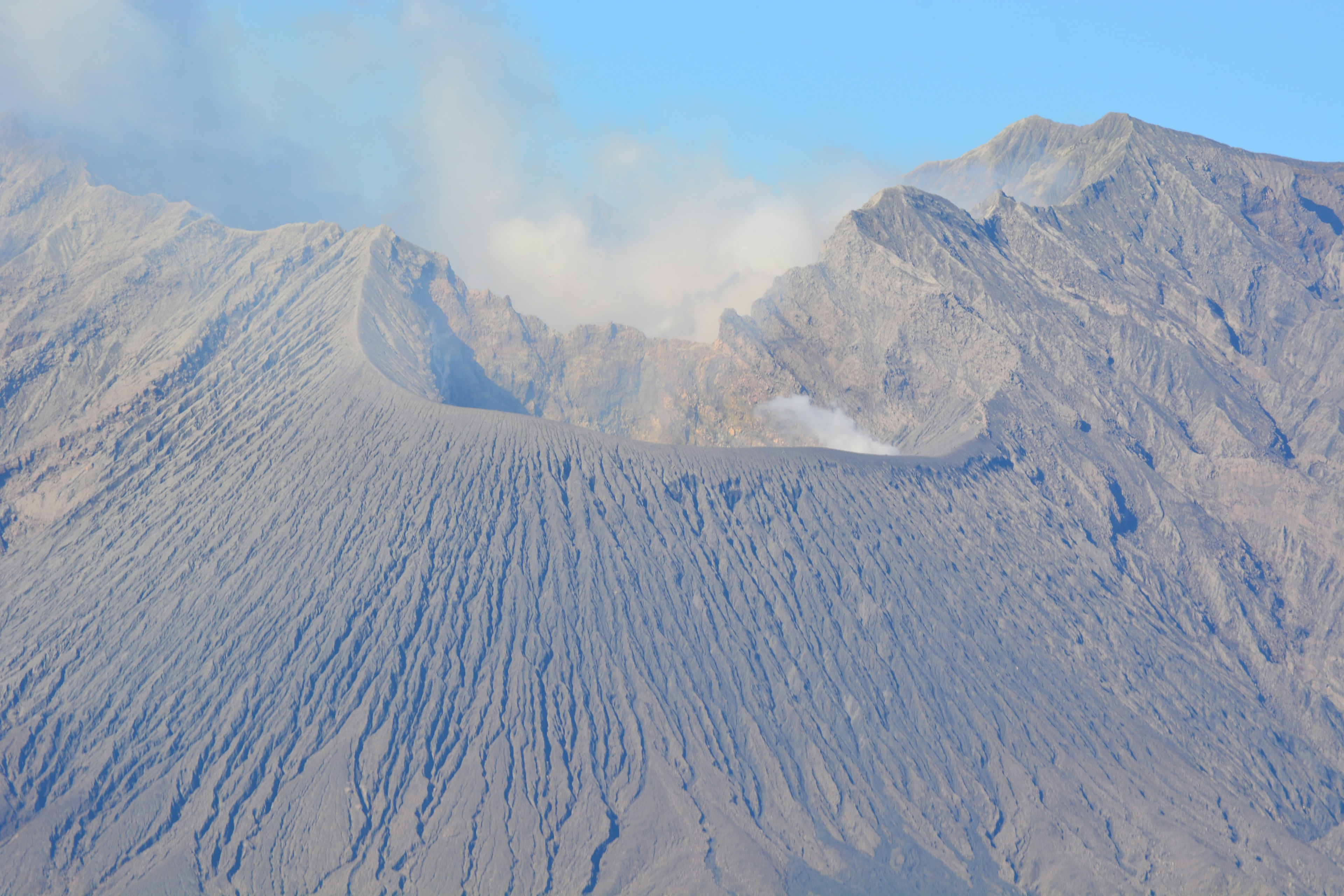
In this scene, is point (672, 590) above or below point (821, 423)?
below

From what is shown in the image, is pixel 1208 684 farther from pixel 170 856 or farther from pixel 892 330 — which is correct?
pixel 170 856

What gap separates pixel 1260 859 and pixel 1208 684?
14.4 m

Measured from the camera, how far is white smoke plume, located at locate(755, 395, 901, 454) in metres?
106

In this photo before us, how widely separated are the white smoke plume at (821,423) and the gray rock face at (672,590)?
1.45 meters

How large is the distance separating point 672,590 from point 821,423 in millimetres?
35604

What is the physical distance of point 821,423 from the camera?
109m

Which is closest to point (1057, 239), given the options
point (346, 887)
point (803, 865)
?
point (803, 865)

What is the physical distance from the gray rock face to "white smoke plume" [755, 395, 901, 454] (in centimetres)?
145

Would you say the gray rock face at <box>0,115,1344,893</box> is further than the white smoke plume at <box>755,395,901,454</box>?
No

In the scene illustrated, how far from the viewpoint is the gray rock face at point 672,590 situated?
6512 cm

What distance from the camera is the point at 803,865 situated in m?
64.1

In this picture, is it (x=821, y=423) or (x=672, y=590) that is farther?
(x=821, y=423)

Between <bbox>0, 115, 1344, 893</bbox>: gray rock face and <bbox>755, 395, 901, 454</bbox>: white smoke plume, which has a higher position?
<bbox>755, 395, 901, 454</bbox>: white smoke plume

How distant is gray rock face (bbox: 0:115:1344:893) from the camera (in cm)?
6512
